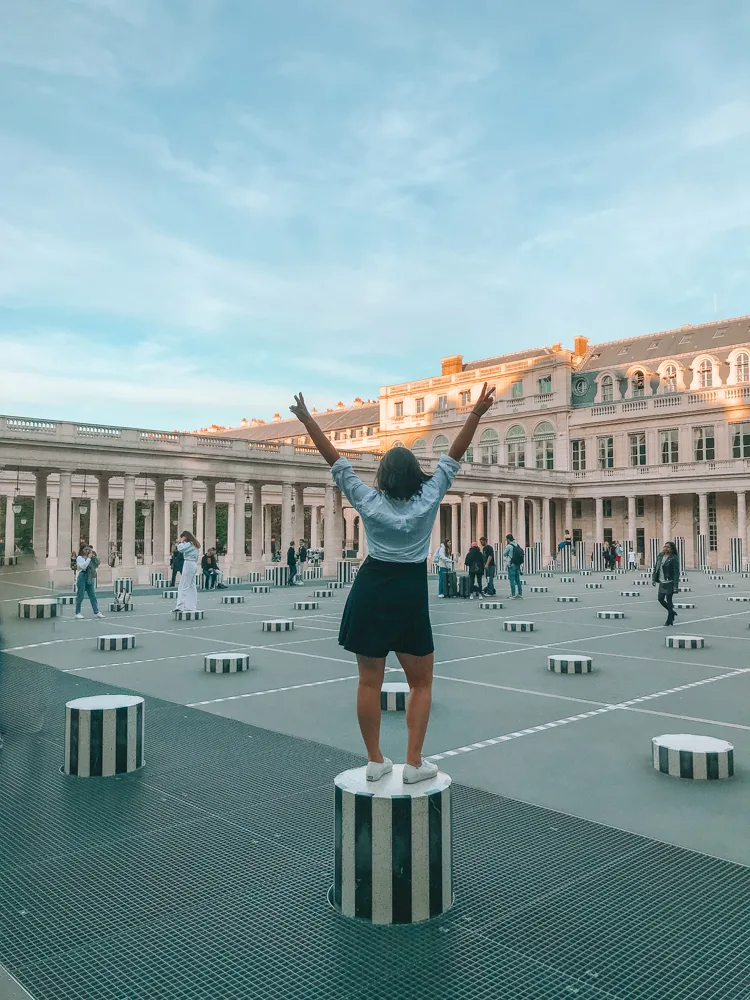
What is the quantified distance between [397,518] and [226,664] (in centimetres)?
777

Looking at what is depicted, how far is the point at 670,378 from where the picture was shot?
189ft

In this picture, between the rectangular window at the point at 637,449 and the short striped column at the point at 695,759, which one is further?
the rectangular window at the point at 637,449

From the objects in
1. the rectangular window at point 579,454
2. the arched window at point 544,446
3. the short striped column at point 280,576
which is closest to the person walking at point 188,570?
the short striped column at point 280,576

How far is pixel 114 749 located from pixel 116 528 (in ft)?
211

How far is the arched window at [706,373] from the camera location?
5538 centimetres

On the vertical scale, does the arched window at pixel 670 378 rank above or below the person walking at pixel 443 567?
above

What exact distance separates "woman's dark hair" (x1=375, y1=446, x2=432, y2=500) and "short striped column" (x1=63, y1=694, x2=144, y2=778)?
352 centimetres

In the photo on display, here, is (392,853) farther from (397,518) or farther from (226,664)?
(226,664)

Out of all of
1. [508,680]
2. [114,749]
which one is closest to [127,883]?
[114,749]

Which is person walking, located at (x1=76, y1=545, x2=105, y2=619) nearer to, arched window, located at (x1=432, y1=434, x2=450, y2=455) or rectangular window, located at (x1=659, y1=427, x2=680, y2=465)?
rectangular window, located at (x1=659, y1=427, x2=680, y2=465)

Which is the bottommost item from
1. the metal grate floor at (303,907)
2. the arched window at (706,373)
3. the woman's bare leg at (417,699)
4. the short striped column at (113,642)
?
the metal grate floor at (303,907)

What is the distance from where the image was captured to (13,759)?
22.1ft

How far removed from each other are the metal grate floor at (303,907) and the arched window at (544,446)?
5889cm

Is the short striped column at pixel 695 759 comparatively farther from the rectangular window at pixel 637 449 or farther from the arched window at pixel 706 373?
the rectangular window at pixel 637 449
